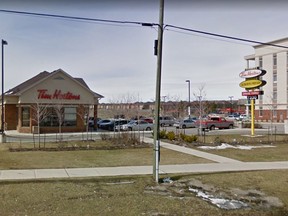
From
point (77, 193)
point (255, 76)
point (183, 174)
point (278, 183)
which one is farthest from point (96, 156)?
point (255, 76)

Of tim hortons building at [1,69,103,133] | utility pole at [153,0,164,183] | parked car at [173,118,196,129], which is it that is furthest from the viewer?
parked car at [173,118,196,129]

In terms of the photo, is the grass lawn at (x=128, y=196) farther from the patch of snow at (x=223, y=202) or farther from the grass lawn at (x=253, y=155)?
the grass lawn at (x=253, y=155)

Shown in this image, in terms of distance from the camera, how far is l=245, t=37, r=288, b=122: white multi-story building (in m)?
66.9

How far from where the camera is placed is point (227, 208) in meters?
6.99

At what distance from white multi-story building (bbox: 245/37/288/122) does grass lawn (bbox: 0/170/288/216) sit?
59811 millimetres

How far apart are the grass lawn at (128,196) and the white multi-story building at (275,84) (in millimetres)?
59811

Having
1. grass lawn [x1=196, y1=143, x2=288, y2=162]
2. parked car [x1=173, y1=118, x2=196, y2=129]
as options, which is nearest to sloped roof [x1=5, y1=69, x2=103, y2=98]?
parked car [x1=173, y1=118, x2=196, y2=129]

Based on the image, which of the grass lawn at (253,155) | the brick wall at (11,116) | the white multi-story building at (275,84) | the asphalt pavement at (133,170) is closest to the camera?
the asphalt pavement at (133,170)

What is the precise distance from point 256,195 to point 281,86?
218 ft

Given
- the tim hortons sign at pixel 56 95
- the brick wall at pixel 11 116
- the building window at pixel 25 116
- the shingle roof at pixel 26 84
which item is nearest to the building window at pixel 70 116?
the tim hortons sign at pixel 56 95

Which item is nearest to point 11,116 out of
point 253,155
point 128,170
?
point 128,170

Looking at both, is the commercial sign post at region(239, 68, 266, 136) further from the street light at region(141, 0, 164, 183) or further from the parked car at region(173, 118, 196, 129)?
the street light at region(141, 0, 164, 183)

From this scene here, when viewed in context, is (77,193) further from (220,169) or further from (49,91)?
(49,91)

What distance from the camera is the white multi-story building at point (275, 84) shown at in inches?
2633
